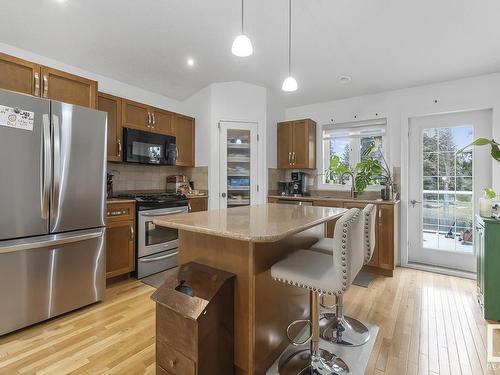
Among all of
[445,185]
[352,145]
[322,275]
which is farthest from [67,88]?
[445,185]

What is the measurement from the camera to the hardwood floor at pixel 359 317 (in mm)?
1670

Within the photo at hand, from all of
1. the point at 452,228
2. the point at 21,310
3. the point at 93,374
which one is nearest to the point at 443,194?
the point at 452,228

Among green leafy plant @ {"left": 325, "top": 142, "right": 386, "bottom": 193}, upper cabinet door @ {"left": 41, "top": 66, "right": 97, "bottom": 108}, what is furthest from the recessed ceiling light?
upper cabinet door @ {"left": 41, "top": 66, "right": 97, "bottom": 108}

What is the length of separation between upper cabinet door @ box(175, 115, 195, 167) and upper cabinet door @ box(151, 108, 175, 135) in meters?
0.10

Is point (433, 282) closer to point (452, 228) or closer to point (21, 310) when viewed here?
point (452, 228)

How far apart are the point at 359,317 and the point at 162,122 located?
11.0 ft

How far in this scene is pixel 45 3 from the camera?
2.29m

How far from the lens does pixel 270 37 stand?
2814 mm

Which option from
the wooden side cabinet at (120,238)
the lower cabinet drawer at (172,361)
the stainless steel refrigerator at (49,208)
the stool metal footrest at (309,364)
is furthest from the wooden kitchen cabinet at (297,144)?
the lower cabinet drawer at (172,361)

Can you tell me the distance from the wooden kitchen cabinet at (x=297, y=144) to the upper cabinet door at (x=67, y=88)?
2.69m

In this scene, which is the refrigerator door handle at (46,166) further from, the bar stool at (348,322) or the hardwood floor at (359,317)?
the bar stool at (348,322)

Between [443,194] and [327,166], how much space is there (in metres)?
→ 1.62

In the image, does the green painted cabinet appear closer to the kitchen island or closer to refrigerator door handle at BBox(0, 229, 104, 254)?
the kitchen island

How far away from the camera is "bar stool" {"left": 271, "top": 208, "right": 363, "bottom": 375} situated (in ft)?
4.21
